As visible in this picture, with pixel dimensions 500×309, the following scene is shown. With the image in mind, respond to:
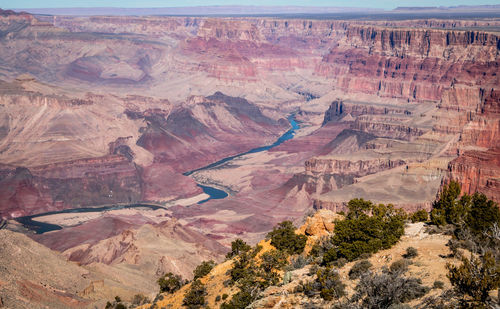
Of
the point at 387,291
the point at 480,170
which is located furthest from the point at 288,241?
the point at 480,170

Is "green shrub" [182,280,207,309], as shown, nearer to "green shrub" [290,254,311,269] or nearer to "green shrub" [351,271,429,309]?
"green shrub" [290,254,311,269]

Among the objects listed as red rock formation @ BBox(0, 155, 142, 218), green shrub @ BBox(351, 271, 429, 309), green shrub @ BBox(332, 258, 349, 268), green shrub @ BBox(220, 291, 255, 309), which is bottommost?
red rock formation @ BBox(0, 155, 142, 218)

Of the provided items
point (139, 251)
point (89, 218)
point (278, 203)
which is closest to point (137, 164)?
point (89, 218)

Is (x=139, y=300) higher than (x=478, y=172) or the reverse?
the reverse

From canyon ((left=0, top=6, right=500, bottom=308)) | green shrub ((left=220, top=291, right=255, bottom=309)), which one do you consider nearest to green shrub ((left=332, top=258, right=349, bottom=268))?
green shrub ((left=220, top=291, right=255, bottom=309))

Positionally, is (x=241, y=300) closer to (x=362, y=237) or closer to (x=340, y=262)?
(x=340, y=262)

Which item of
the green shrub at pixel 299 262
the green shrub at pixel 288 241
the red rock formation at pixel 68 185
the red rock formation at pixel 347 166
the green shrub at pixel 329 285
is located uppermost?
the green shrub at pixel 329 285

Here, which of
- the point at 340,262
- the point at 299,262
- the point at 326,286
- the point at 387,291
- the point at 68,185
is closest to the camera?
the point at 387,291

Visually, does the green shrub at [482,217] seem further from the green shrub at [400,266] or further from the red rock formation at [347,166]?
the red rock formation at [347,166]

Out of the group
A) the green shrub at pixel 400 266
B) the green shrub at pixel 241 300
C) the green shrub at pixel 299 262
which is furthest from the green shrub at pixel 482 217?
the green shrub at pixel 241 300
